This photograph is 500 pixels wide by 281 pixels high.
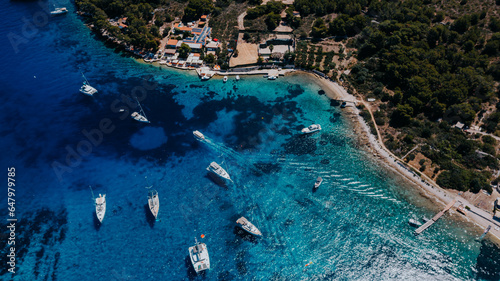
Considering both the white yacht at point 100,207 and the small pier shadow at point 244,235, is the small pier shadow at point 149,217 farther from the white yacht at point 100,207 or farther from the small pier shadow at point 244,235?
the small pier shadow at point 244,235

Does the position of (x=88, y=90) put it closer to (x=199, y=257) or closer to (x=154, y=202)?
(x=154, y=202)

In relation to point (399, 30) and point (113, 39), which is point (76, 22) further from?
point (399, 30)

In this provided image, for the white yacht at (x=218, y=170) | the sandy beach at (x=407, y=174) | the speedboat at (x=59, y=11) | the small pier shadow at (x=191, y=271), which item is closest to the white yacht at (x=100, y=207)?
the small pier shadow at (x=191, y=271)

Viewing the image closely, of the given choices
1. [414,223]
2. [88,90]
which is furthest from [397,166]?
[88,90]

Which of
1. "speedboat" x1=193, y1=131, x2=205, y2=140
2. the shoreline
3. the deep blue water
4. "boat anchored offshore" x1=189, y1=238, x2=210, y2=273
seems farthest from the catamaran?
the shoreline

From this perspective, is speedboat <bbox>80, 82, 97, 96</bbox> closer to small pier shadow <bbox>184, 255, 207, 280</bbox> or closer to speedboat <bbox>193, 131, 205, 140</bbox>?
speedboat <bbox>193, 131, 205, 140</bbox>

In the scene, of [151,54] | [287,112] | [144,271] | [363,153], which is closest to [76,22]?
[151,54]
